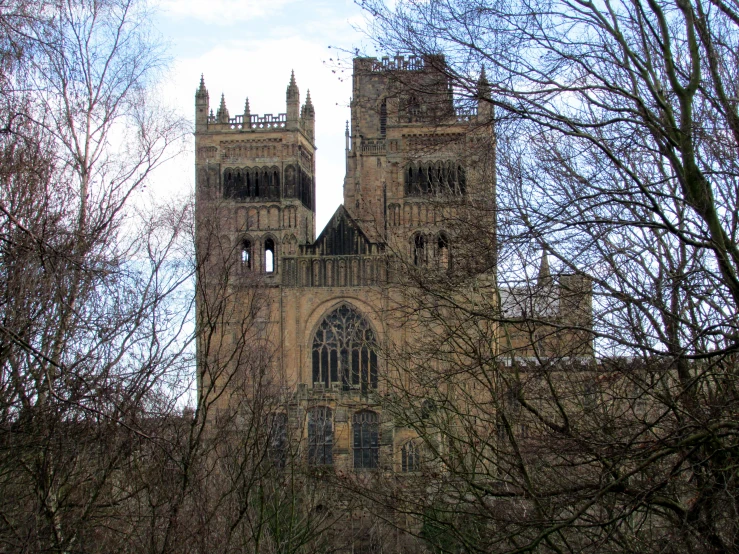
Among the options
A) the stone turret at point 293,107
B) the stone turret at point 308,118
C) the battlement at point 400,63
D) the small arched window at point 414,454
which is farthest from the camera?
the stone turret at point 308,118

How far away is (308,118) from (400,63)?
40.0 meters

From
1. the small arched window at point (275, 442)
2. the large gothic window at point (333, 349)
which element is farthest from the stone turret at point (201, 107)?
the small arched window at point (275, 442)

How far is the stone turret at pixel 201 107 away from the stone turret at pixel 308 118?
15.0ft

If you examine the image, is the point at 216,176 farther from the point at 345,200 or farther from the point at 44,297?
the point at 44,297

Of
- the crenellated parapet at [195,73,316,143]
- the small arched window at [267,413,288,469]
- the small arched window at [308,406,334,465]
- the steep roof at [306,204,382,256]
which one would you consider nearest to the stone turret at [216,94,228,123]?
the crenellated parapet at [195,73,316,143]

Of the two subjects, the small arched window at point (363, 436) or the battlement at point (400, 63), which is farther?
the small arched window at point (363, 436)

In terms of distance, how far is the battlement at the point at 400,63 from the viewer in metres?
7.53

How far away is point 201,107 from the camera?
45500 mm

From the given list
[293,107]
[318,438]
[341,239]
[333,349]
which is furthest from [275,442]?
[293,107]

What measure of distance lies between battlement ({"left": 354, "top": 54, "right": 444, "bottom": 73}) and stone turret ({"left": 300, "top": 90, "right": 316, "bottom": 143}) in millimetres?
38825

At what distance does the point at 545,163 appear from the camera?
349 inches

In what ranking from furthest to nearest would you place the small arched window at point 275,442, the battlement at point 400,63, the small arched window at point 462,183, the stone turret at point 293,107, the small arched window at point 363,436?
the stone turret at point 293,107
the small arched window at point 363,436
the small arched window at point 275,442
the small arched window at point 462,183
the battlement at point 400,63

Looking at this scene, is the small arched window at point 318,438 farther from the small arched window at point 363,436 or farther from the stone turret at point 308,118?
the stone turret at point 308,118

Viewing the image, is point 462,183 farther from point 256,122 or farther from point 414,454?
point 256,122
